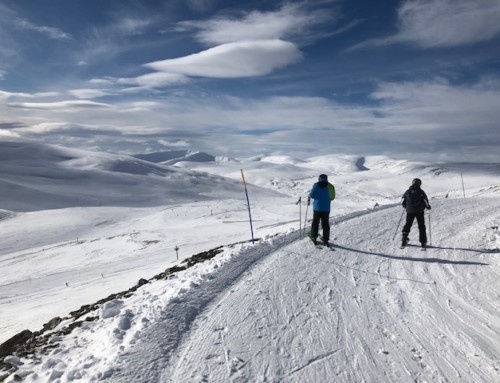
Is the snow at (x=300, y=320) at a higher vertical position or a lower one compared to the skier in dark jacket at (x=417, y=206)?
lower

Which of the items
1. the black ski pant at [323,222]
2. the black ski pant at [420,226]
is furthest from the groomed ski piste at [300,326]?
the black ski pant at [323,222]

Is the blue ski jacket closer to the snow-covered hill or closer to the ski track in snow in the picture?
the ski track in snow

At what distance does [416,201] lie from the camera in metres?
11.8

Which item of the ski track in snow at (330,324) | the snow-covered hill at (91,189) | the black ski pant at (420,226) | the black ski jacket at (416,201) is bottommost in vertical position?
the ski track in snow at (330,324)

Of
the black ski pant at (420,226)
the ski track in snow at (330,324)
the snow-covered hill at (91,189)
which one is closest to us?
the ski track in snow at (330,324)

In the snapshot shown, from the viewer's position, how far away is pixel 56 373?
501 centimetres

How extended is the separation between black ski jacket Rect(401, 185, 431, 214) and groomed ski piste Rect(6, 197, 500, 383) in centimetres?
182

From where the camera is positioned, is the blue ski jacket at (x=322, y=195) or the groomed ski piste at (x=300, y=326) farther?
the blue ski jacket at (x=322, y=195)

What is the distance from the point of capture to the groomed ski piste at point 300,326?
4955mm

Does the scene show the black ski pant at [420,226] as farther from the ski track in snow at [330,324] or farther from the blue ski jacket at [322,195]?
the blue ski jacket at [322,195]

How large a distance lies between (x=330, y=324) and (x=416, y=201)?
23.4 ft

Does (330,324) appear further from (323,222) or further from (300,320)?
(323,222)

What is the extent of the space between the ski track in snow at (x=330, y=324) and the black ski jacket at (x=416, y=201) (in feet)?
5.31

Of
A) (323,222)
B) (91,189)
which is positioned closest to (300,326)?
(323,222)
